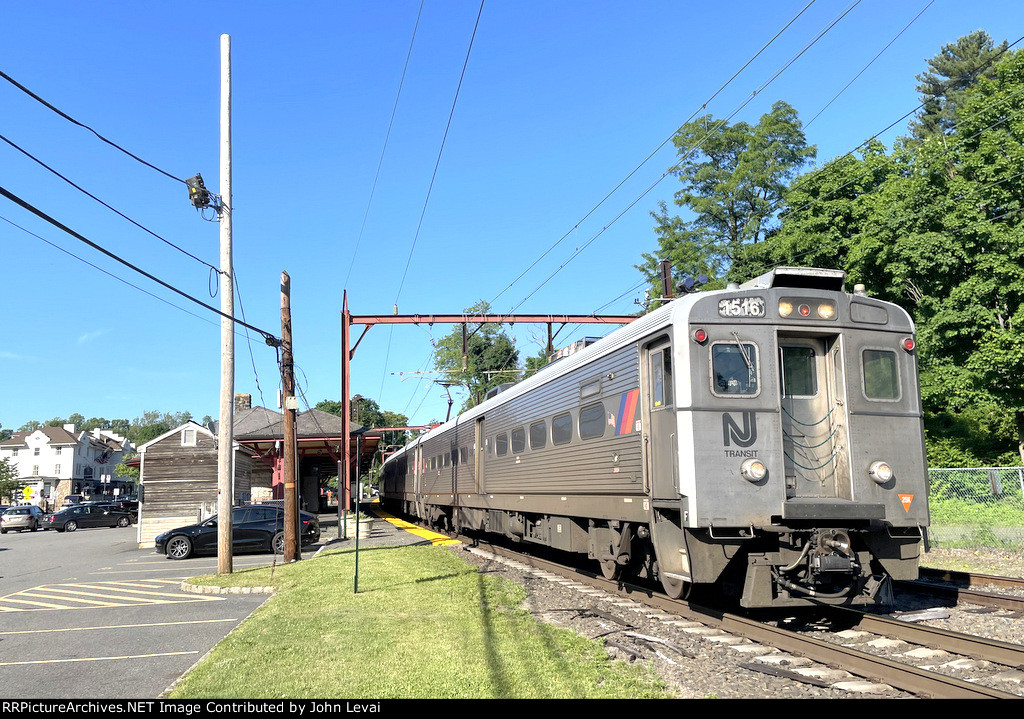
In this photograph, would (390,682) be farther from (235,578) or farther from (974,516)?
(974,516)

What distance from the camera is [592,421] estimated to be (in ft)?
34.8

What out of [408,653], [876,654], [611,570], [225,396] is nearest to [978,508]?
[611,570]

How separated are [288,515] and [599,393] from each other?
9.44 metres

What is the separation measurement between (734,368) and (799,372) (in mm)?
925

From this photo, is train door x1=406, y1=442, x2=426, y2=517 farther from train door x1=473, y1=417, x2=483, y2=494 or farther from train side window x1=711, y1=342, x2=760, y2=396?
train side window x1=711, y1=342, x2=760, y2=396

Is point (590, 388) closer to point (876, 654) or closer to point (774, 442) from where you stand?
point (774, 442)

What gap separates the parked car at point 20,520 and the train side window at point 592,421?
39.1 meters

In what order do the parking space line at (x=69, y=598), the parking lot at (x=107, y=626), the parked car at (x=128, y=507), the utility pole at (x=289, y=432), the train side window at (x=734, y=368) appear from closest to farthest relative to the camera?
1. the parking lot at (x=107, y=626)
2. the train side window at (x=734, y=368)
3. the parking space line at (x=69, y=598)
4. the utility pole at (x=289, y=432)
5. the parked car at (x=128, y=507)

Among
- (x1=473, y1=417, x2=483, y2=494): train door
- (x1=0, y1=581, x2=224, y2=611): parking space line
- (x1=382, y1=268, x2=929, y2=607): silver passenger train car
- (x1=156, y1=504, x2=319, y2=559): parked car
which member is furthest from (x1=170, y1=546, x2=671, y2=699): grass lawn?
(x1=156, y1=504, x2=319, y2=559): parked car

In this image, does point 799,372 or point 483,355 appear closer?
point 799,372

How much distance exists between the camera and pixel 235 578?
45.4 ft

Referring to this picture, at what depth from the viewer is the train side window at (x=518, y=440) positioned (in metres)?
14.2

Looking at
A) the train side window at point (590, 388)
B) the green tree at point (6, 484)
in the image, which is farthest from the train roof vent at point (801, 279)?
the green tree at point (6, 484)

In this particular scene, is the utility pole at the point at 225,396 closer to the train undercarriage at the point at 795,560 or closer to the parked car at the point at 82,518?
the train undercarriage at the point at 795,560
